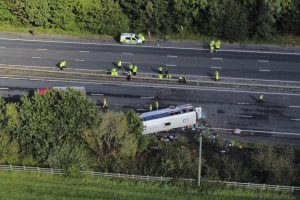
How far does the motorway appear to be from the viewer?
4553 cm

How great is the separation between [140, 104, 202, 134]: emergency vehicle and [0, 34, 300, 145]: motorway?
6.73ft

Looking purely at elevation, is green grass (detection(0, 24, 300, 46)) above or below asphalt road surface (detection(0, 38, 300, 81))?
above

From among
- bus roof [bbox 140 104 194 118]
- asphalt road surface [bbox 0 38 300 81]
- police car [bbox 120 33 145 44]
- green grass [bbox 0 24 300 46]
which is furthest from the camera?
police car [bbox 120 33 145 44]

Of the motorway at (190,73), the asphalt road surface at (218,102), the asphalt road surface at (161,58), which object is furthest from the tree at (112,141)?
the asphalt road surface at (161,58)

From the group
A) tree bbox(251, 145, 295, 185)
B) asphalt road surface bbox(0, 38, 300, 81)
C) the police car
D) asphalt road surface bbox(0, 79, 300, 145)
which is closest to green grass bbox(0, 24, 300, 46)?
asphalt road surface bbox(0, 38, 300, 81)

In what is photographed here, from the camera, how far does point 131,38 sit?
56.4 m

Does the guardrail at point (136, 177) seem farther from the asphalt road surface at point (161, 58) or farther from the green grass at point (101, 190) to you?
the asphalt road surface at point (161, 58)

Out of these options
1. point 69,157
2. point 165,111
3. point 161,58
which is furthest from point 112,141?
point 161,58

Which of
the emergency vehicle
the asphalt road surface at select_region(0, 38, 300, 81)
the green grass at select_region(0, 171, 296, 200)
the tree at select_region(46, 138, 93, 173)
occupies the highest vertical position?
the asphalt road surface at select_region(0, 38, 300, 81)

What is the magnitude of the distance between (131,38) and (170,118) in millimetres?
15971

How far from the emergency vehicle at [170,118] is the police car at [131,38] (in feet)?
47.4

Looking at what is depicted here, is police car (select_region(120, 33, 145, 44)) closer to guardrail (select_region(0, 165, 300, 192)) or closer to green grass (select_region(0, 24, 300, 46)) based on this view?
green grass (select_region(0, 24, 300, 46))

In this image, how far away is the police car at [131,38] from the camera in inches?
2222

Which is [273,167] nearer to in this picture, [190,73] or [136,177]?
[136,177]
